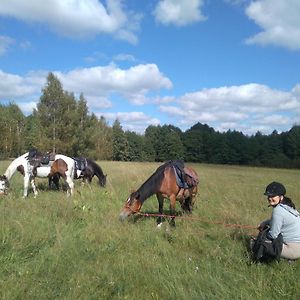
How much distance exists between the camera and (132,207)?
9.56 meters

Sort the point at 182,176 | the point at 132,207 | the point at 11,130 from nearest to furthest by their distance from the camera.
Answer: the point at 132,207, the point at 182,176, the point at 11,130

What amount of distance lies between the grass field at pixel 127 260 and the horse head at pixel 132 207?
247 millimetres

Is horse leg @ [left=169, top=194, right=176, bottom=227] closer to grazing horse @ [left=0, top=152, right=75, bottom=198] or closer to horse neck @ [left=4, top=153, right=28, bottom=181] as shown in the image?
grazing horse @ [left=0, top=152, right=75, bottom=198]

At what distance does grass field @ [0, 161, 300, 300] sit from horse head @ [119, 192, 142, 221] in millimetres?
247

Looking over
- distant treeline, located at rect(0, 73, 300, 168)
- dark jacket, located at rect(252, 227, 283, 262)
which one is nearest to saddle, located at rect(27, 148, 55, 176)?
dark jacket, located at rect(252, 227, 283, 262)

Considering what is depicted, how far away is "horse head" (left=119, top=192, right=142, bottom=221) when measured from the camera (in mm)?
9484

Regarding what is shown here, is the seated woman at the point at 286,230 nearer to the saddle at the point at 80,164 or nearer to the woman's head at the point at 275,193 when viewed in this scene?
the woman's head at the point at 275,193

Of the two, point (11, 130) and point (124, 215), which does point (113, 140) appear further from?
point (124, 215)

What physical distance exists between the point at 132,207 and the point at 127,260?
3090 millimetres

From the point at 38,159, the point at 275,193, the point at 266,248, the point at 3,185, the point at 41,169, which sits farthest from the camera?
the point at 41,169

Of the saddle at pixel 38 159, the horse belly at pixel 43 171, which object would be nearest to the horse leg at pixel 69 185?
the horse belly at pixel 43 171

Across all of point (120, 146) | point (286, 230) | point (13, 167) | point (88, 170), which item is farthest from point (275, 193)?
point (120, 146)

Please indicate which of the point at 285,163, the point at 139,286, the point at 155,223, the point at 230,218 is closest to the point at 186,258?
the point at 139,286

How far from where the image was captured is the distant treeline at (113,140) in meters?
51.6
